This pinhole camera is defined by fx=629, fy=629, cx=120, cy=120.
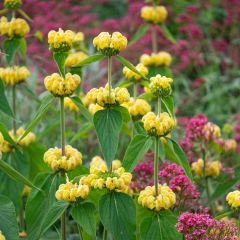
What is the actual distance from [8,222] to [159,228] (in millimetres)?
488

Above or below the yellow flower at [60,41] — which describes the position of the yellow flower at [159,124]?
below

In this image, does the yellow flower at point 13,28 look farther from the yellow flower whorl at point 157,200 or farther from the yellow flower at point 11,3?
the yellow flower whorl at point 157,200

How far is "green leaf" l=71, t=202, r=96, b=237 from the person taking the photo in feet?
6.54

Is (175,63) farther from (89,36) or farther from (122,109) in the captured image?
(122,109)

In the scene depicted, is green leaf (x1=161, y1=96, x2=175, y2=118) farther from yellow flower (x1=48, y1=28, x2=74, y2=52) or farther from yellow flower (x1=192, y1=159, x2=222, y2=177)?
yellow flower (x1=192, y1=159, x2=222, y2=177)

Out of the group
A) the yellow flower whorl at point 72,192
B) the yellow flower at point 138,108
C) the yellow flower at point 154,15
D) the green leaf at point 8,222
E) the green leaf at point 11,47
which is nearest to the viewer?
the green leaf at point 8,222

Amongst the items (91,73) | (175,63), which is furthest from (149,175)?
(175,63)

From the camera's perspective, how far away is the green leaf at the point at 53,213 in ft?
6.71

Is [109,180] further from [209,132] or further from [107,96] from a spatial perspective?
[209,132]

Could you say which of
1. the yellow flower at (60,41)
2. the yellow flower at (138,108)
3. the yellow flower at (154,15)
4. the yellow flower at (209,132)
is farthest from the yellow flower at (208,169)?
the yellow flower at (60,41)

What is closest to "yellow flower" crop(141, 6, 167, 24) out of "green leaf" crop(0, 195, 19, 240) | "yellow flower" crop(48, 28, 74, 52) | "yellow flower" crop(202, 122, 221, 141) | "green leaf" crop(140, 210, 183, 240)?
"yellow flower" crop(202, 122, 221, 141)

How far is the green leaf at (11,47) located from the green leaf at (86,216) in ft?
2.72

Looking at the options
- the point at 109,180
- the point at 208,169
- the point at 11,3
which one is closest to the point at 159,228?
the point at 109,180

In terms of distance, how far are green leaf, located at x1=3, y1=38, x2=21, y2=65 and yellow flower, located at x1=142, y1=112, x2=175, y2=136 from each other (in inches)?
32.2
